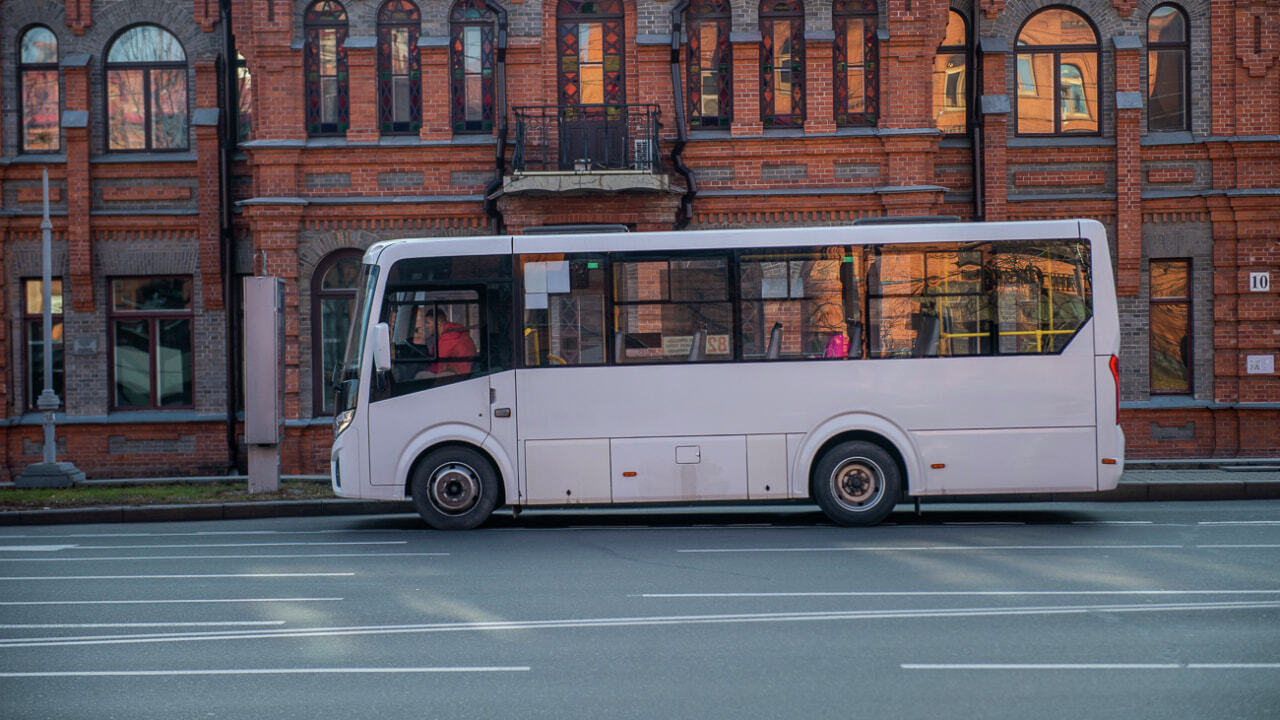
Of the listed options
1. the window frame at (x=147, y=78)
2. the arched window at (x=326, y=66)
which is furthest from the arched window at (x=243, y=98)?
the arched window at (x=326, y=66)

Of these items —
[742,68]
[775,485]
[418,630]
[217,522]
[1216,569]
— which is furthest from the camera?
[742,68]

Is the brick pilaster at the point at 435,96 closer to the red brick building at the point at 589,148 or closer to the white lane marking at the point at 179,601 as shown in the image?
the red brick building at the point at 589,148

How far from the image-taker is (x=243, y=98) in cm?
2203

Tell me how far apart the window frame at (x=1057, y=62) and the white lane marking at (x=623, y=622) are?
46.9 ft

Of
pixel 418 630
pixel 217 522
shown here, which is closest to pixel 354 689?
pixel 418 630

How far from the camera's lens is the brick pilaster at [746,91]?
2111 cm

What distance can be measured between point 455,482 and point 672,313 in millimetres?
2852

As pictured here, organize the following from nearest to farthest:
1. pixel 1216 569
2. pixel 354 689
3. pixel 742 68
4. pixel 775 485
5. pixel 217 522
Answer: pixel 354 689 → pixel 1216 569 → pixel 775 485 → pixel 217 522 → pixel 742 68

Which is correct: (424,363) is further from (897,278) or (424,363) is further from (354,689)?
(354,689)

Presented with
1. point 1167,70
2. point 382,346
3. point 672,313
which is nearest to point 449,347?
point 382,346

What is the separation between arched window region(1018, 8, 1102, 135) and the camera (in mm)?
21547

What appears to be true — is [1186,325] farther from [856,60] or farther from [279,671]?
[279,671]

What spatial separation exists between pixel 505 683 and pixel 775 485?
285 inches

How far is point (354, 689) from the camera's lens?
21.6 feet
